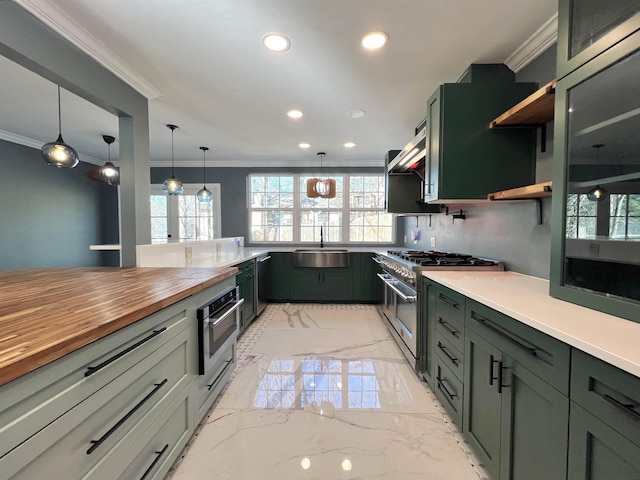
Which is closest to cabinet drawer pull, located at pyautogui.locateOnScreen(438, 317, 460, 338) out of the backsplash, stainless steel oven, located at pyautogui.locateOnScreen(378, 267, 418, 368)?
stainless steel oven, located at pyautogui.locateOnScreen(378, 267, 418, 368)

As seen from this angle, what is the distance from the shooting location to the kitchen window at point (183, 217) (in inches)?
203

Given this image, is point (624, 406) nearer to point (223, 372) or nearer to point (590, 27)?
point (590, 27)

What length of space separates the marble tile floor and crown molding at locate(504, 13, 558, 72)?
2456 mm

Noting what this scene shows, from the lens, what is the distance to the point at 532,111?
1.61 meters

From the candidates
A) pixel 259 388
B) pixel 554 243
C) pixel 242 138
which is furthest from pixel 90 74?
pixel 554 243

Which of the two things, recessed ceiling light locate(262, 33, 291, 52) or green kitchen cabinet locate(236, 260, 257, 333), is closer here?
recessed ceiling light locate(262, 33, 291, 52)

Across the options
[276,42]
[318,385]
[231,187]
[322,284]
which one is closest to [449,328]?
[318,385]

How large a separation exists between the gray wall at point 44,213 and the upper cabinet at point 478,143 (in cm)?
536

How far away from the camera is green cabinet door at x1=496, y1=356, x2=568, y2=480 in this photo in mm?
849

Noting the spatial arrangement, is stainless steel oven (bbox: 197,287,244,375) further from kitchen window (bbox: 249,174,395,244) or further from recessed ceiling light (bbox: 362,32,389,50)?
kitchen window (bbox: 249,174,395,244)

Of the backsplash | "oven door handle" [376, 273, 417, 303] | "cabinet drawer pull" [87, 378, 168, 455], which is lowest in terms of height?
"cabinet drawer pull" [87, 378, 168, 455]

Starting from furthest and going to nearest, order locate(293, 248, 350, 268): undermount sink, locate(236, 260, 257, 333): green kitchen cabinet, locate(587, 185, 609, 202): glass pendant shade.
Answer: locate(293, 248, 350, 268): undermount sink < locate(236, 260, 257, 333): green kitchen cabinet < locate(587, 185, 609, 202): glass pendant shade

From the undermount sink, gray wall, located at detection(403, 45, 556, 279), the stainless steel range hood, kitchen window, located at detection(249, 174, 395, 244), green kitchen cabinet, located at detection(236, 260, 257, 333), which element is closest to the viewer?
gray wall, located at detection(403, 45, 556, 279)

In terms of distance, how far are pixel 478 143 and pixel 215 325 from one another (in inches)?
86.1
